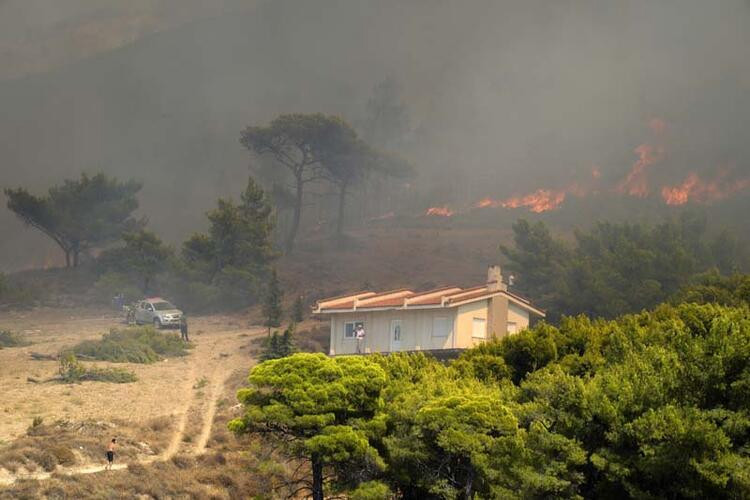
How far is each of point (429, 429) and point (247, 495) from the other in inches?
424

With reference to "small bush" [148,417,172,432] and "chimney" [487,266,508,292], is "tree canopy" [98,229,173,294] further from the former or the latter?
"small bush" [148,417,172,432]

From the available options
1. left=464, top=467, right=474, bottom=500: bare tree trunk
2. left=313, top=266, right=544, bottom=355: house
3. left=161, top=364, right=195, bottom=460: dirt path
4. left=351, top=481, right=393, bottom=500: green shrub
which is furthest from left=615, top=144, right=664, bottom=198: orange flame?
left=351, top=481, right=393, bottom=500: green shrub

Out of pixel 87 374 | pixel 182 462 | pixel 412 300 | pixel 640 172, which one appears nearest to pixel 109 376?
pixel 87 374

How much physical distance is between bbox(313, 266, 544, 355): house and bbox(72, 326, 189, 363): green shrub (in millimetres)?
10791

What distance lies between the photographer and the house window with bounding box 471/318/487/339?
45531mm

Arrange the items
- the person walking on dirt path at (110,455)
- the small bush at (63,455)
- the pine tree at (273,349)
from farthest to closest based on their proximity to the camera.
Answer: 1. the pine tree at (273,349)
2. the person walking on dirt path at (110,455)
3. the small bush at (63,455)

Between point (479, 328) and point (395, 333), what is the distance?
4259mm

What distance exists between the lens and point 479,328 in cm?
4578

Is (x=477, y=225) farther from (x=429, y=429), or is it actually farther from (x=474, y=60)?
(x=474, y=60)

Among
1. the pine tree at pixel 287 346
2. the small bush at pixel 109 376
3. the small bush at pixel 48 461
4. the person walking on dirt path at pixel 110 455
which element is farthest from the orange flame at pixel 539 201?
the small bush at pixel 48 461

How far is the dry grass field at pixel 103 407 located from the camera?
32.4m

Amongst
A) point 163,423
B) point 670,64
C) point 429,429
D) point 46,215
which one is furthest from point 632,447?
point 670,64

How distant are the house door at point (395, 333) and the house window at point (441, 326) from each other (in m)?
1.91

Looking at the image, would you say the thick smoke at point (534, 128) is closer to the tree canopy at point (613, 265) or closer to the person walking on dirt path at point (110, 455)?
the tree canopy at point (613, 265)
